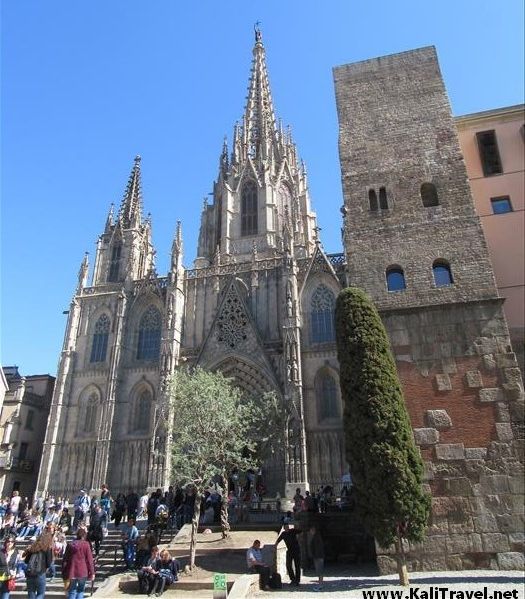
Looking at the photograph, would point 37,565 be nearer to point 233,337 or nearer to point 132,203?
point 233,337

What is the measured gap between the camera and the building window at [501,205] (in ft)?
45.9


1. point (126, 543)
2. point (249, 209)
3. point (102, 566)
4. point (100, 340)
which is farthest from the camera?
point (249, 209)

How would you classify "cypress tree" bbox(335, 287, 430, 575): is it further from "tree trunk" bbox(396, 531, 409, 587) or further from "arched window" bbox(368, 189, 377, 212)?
"arched window" bbox(368, 189, 377, 212)

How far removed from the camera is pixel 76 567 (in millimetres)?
8180

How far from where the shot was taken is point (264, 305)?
2961 centimetres

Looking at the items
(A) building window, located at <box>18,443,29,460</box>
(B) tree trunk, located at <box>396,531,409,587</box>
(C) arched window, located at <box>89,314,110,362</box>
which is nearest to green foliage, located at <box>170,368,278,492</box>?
(B) tree trunk, located at <box>396,531,409,587</box>

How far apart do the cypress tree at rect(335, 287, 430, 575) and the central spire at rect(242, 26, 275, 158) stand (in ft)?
103

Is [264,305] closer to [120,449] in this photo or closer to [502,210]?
[120,449]

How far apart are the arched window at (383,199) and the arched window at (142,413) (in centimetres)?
2065

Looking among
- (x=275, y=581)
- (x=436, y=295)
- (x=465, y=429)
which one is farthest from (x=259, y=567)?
(x=436, y=295)

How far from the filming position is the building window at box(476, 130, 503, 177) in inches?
Result: 574

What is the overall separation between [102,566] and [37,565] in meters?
6.13

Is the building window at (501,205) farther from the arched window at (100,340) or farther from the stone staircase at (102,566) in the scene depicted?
the arched window at (100,340)

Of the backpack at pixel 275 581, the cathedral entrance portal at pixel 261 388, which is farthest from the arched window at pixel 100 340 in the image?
the backpack at pixel 275 581
